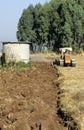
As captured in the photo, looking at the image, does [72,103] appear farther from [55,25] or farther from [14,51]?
[55,25]

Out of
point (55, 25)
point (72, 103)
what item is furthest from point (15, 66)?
point (55, 25)

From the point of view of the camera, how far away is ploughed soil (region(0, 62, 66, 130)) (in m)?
12.0

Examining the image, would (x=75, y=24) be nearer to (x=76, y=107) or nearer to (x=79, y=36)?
(x=79, y=36)

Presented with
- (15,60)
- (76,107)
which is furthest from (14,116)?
(15,60)

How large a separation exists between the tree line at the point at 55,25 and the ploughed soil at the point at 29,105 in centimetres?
2996

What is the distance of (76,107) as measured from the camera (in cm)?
1423

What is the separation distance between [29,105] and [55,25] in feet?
131

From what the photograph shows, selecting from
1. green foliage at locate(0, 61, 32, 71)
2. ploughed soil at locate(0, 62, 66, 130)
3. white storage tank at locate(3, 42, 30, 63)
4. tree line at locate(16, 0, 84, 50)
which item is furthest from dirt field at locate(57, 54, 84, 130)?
tree line at locate(16, 0, 84, 50)

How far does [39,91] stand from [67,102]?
10.9ft

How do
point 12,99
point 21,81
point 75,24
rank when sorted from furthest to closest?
point 75,24
point 21,81
point 12,99

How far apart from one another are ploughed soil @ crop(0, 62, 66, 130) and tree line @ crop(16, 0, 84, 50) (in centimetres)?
2996

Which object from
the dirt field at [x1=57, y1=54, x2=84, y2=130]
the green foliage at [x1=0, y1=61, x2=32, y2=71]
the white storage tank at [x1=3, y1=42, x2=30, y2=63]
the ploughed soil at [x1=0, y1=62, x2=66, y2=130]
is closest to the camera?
the ploughed soil at [x1=0, y1=62, x2=66, y2=130]

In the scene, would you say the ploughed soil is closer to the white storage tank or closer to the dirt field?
the dirt field

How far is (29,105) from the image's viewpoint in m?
13.9
